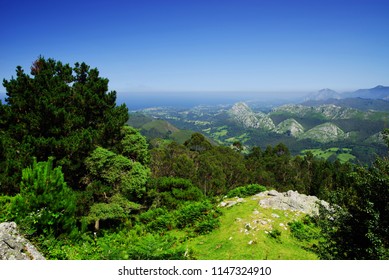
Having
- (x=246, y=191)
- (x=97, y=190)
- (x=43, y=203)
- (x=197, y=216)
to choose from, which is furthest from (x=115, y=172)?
(x=246, y=191)

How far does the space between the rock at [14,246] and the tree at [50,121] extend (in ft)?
27.6

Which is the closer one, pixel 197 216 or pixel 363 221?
pixel 363 221

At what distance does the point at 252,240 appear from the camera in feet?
38.3

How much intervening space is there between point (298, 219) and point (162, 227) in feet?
27.8

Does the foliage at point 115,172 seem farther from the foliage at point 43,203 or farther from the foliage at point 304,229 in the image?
the foliage at point 304,229

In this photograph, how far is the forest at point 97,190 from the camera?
735 cm

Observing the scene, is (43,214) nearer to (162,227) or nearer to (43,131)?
(162,227)

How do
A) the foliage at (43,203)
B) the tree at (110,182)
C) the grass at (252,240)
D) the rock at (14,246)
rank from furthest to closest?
the tree at (110,182)
the grass at (252,240)
the foliage at (43,203)
the rock at (14,246)

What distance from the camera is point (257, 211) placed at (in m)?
15.4

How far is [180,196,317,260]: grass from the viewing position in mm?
10508

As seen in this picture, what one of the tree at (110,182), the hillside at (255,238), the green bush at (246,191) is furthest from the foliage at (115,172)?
the green bush at (246,191)

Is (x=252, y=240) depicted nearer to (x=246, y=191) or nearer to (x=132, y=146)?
(x=246, y=191)

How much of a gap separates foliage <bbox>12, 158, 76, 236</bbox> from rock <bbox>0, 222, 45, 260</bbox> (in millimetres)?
669

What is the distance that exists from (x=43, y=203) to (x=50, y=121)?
9.35 meters
